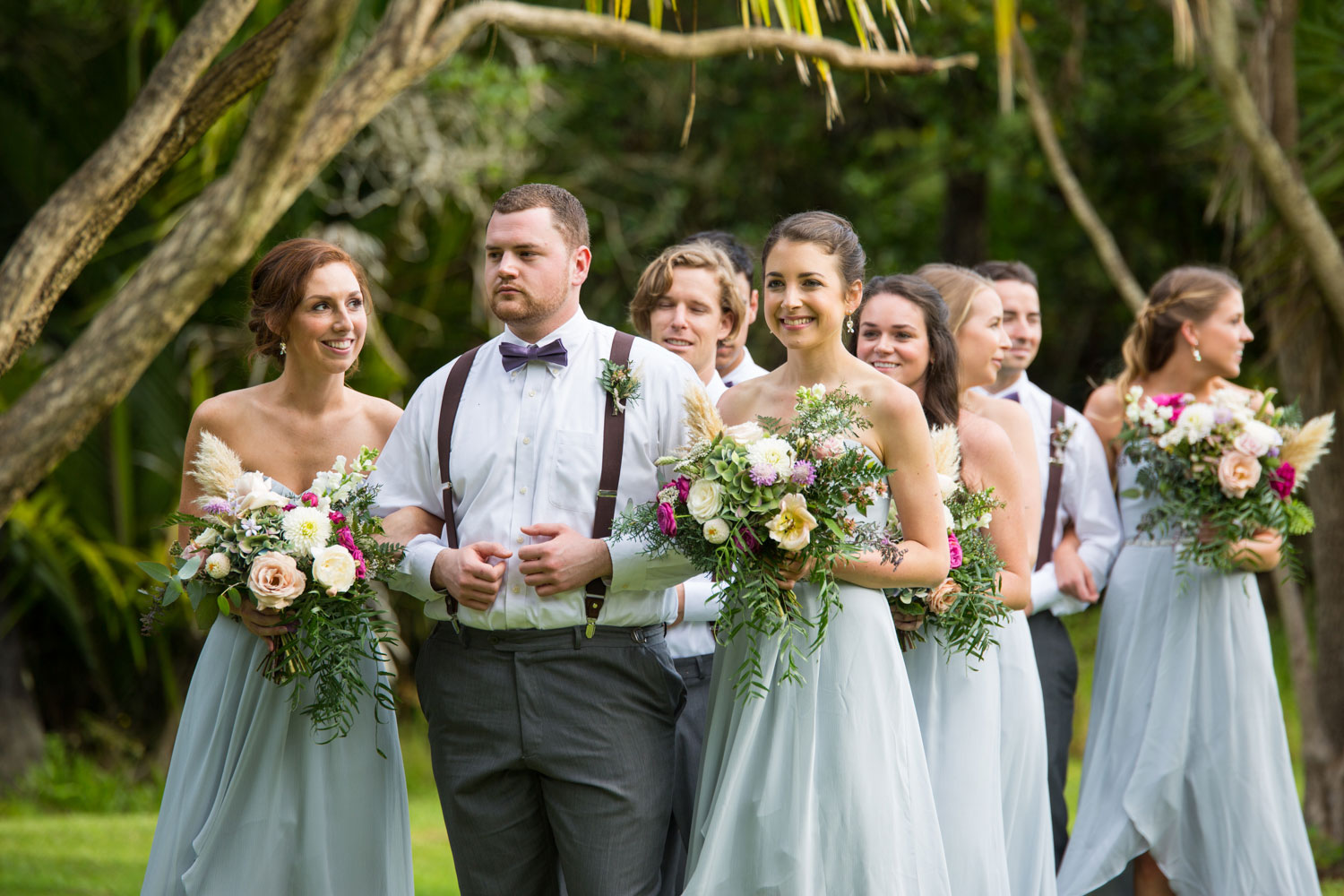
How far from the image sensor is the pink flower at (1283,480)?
523 cm

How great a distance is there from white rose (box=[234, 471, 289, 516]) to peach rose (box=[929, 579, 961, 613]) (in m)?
1.99

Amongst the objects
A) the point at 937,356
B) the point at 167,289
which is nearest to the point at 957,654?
the point at 937,356

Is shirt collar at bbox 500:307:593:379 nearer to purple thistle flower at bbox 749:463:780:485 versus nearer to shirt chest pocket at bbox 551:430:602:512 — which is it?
shirt chest pocket at bbox 551:430:602:512

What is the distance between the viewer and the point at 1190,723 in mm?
5461

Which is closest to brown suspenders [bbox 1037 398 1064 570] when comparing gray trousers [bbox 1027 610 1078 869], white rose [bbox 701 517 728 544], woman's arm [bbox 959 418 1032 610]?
gray trousers [bbox 1027 610 1078 869]

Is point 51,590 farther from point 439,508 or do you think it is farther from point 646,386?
point 646,386

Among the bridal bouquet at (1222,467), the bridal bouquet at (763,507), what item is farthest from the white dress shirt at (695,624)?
the bridal bouquet at (1222,467)

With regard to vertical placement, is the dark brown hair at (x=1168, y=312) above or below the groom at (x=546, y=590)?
above

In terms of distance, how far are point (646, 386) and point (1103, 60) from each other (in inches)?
360

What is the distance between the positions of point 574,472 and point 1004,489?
163cm

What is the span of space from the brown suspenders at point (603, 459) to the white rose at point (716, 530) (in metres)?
0.40

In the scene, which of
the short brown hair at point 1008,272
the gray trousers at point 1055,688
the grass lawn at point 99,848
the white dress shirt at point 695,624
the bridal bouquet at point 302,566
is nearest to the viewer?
the bridal bouquet at point 302,566

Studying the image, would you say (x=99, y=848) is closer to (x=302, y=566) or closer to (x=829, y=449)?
(x=302, y=566)

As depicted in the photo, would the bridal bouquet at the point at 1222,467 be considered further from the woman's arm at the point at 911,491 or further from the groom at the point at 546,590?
the groom at the point at 546,590
